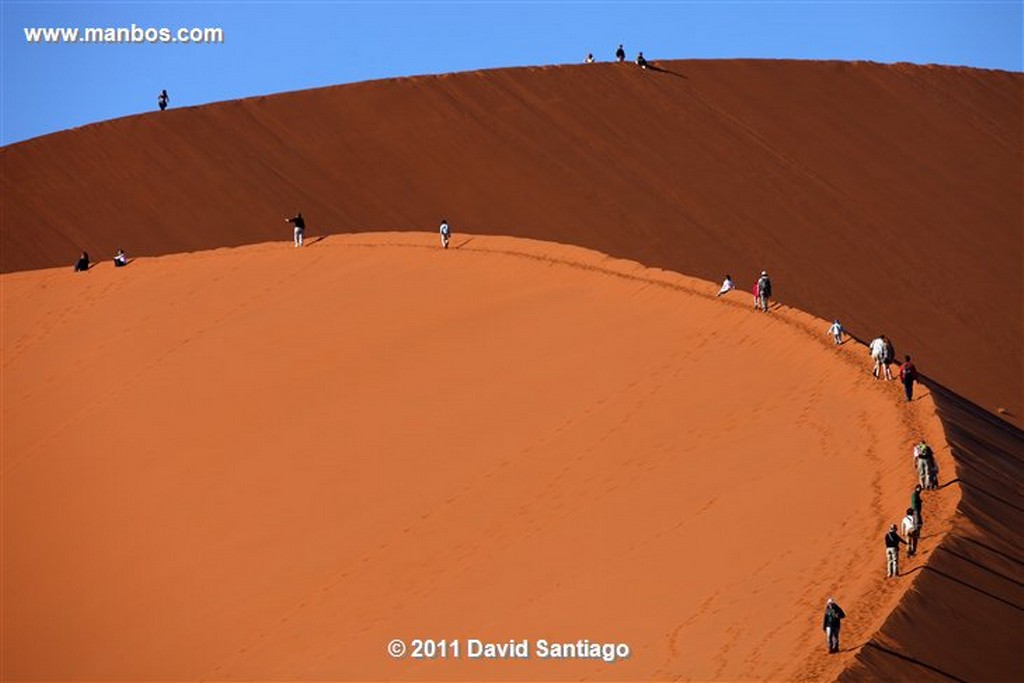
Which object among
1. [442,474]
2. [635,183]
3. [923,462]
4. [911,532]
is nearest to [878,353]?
[923,462]

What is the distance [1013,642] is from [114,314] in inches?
910

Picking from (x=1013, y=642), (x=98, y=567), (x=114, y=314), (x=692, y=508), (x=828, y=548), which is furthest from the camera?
(x=114, y=314)

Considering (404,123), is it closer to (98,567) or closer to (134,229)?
(134,229)

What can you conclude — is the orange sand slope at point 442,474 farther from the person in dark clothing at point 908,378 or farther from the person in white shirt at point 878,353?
the person in white shirt at point 878,353

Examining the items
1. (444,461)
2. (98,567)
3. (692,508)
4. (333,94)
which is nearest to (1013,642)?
(692,508)

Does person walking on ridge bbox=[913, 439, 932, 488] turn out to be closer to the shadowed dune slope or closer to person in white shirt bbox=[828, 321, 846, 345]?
person in white shirt bbox=[828, 321, 846, 345]

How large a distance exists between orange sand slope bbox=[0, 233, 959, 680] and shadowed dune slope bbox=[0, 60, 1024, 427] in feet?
42.4

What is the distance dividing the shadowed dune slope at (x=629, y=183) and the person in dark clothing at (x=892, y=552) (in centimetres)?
2677

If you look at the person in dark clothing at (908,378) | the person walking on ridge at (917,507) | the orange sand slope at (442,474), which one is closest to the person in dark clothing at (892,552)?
the orange sand slope at (442,474)

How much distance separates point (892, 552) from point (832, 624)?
2178mm

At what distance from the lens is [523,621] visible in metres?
27.8

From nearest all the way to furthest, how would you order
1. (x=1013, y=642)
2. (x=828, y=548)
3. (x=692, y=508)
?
(x=1013, y=642) < (x=828, y=548) < (x=692, y=508)

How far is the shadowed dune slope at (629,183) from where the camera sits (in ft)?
185

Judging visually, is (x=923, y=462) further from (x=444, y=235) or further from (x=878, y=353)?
(x=444, y=235)
